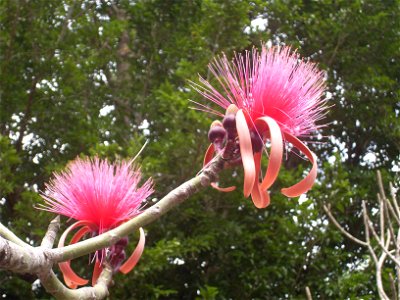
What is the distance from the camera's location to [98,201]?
42.7 inches

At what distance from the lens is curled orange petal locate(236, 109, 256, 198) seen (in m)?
0.80

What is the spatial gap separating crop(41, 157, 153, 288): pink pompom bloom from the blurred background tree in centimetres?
177

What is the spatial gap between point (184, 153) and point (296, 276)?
1.03m

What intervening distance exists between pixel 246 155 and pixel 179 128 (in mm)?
2517

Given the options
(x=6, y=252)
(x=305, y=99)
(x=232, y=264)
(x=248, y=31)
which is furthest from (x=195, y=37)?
(x=6, y=252)

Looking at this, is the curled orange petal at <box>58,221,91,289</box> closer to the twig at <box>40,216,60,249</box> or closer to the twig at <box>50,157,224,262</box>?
the twig at <box>40,216,60,249</box>

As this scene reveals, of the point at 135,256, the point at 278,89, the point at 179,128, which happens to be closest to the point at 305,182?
the point at 278,89

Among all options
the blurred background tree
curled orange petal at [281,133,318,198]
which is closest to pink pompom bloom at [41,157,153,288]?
curled orange petal at [281,133,318,198]

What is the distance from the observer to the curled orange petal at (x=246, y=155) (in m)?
0.80

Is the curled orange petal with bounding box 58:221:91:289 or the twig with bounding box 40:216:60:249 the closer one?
the twig with bounding box 40:216:60:249

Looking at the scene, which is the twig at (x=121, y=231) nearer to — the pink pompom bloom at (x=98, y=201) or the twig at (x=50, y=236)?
the twig at (x=50, y=236)

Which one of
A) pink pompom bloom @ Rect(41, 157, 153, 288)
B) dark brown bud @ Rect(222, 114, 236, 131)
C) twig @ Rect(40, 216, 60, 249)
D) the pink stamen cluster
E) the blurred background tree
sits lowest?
twig @ Rect(40, 216, 60, 249)

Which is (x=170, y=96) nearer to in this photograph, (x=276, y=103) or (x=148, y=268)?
(x=148, y=268)

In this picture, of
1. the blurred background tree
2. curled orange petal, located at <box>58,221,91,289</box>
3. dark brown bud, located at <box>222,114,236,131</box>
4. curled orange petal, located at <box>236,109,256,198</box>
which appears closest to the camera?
curled orange petal, located at <box>236,109,256,198</box>
